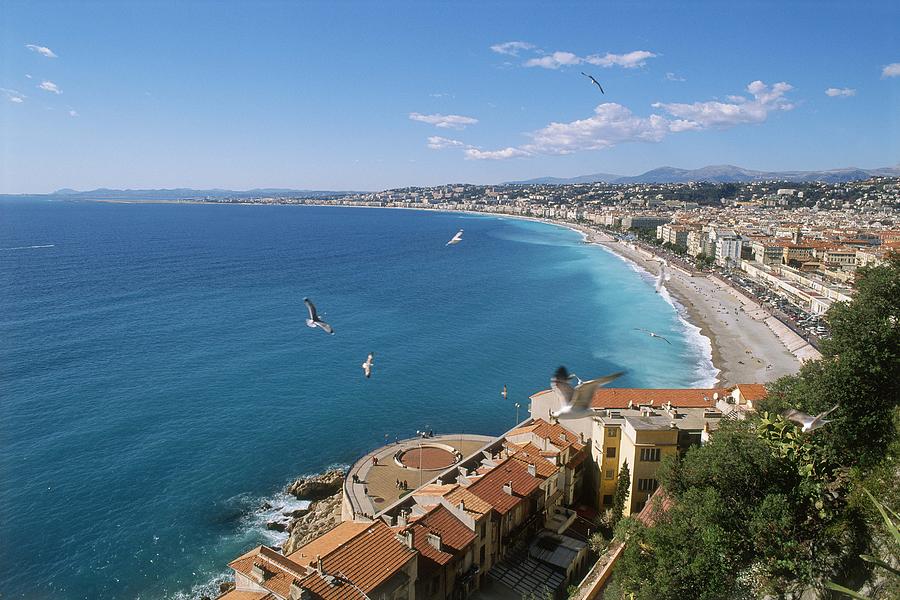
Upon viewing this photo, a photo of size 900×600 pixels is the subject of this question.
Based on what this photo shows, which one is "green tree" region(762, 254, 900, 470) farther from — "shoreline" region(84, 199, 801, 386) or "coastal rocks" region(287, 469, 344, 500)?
"shoreline" region(84, 199, 801, 386)

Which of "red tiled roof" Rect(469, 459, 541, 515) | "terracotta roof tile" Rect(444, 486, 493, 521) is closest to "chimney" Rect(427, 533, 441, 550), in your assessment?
"terracotta roof tile" Rect(444, 486, 493, 521)

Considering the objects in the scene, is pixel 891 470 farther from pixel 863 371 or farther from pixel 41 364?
pixel 41 364

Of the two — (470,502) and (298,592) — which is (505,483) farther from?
(298,592)

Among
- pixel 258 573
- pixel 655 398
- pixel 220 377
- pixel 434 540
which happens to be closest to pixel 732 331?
pixel 655 398

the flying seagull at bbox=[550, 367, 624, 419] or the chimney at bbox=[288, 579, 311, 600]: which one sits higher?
the flying seagull at bbox=[550, 367, 624, 419]

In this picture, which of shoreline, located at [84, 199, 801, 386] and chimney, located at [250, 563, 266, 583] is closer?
chimney, located at [250, 563, 266, 583]

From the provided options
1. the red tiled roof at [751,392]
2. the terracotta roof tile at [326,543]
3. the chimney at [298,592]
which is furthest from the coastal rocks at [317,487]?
the red tiled roof at [751,392]
